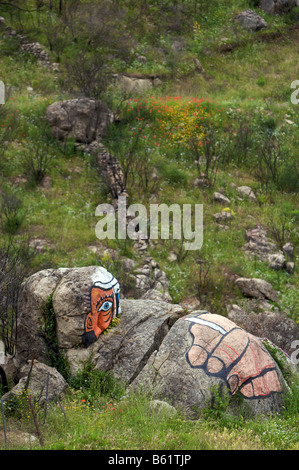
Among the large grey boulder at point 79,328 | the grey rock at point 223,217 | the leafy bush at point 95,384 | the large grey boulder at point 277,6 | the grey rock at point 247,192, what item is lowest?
the grey rock at point 223,217

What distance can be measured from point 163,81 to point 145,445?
16.4 meters

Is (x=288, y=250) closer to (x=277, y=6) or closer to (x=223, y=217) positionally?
(x=223, y=217)

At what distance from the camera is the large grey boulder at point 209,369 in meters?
6.16

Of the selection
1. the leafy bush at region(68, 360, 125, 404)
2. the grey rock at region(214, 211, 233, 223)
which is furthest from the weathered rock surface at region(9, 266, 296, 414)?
Result: the grey rock at region(214, 211, 233, 223)

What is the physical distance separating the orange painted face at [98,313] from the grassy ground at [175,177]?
1018mm

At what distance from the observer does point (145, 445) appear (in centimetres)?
475

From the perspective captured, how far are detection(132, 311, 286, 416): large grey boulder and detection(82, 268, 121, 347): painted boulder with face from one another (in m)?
0.90

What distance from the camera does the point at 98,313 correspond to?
23.0 ft

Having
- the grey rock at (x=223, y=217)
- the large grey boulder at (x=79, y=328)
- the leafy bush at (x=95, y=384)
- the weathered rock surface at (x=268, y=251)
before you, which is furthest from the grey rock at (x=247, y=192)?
the leafy bush at (x=95, y=384)

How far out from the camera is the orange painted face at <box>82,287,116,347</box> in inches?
271

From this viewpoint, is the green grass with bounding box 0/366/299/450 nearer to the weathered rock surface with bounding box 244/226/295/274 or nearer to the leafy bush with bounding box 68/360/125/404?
the leafy bush with bounding box 68/360/125/404

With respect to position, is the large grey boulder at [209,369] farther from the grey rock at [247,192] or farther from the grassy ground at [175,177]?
the grey rock at [247,192]
